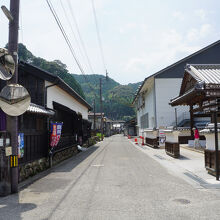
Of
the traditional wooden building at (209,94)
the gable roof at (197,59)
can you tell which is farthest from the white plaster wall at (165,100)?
the traditional wooden building at (209,94)

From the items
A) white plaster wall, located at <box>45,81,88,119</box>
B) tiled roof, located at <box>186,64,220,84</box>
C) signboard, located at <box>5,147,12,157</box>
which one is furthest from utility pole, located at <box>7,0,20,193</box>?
tiled roof, located at <box>186,64,220,84</box>

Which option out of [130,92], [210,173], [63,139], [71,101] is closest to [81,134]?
[71,101]

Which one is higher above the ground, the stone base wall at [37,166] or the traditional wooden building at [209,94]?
the traditional wooden building at [209,94]

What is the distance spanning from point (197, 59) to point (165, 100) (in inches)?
259

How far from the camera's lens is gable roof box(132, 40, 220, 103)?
25953 millimetres

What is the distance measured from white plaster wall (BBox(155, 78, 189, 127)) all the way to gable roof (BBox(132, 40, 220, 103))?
3.08 ft

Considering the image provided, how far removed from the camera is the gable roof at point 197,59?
2595cm

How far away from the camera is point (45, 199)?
18.4ft

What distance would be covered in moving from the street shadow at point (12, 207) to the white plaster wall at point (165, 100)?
70.8 ft

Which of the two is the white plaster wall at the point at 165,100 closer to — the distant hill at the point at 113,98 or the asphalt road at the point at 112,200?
the asphalt road at the point at 112,200

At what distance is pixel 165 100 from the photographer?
25.8 m

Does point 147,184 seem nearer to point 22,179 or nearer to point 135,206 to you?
point 135,206

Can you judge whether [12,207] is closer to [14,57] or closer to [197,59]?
[14,57]

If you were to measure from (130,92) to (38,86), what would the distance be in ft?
296
